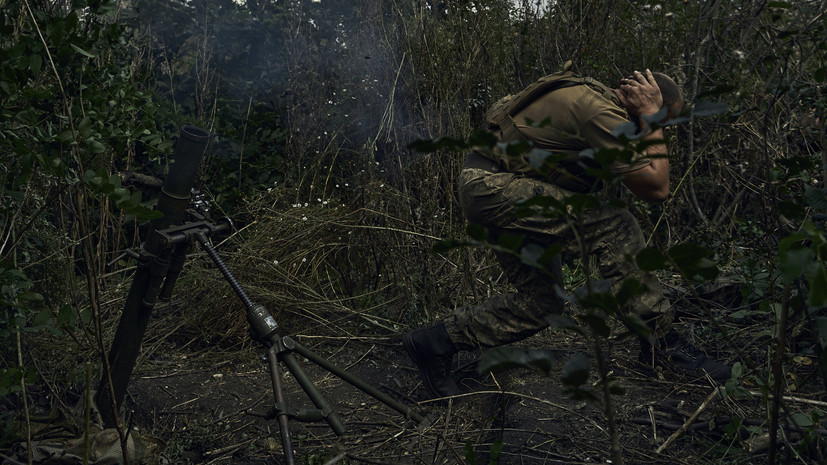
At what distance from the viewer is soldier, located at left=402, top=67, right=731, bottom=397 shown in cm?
292

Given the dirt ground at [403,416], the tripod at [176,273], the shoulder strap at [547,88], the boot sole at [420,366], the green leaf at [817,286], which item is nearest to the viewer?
the green leaf at [817,286]

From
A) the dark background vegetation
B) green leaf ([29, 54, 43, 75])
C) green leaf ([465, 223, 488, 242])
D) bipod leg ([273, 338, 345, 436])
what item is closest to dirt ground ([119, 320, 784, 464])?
bipod leg ([273, 338, 345, 436])

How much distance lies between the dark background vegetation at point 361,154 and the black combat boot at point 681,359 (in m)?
0.25

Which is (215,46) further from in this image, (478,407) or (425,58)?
(478,407)

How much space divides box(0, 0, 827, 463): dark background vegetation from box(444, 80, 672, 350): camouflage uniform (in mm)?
377

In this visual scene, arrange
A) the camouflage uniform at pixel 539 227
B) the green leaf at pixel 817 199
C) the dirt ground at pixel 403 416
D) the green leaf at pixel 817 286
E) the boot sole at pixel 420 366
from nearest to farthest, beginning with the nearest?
the green leaf at pixel 817 286
the green leaf at pixel 817 199
the dirt ground at pixel 403 416
the camouflage uniform at pixel 539 227
the boot sole at pixel 420 366

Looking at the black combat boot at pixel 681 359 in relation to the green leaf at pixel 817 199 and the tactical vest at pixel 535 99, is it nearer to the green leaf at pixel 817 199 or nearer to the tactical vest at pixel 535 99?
the tactical vest at pixel 535 99

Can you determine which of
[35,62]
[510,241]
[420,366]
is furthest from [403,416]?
[510,241]

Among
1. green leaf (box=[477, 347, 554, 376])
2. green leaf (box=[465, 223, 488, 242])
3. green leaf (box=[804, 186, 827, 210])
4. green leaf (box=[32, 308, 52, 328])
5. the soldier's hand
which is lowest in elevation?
green leaf (box=[32, 308, 52, 328])

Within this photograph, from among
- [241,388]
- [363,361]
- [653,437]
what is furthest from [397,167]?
[653,437]

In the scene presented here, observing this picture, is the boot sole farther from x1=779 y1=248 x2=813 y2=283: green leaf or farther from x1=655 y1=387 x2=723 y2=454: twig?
x1=779 y1=248 x2=813 y2=283: green leaf

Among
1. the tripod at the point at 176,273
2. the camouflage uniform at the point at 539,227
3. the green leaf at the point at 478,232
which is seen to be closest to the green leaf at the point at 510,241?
the green leaf at the point at 478,232

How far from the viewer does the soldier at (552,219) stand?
115 inches

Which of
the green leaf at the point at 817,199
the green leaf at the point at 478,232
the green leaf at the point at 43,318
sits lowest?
the green leaf at the point at 43,318
